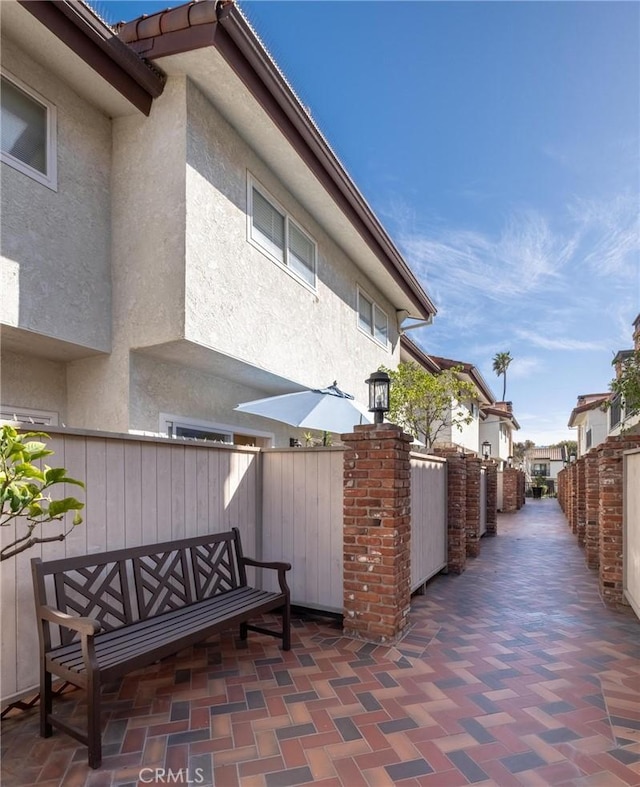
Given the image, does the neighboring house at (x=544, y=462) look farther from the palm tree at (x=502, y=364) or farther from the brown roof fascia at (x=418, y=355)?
the brown roof fascia at (x=418, y=355)

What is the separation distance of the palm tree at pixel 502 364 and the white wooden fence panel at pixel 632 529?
161 ft

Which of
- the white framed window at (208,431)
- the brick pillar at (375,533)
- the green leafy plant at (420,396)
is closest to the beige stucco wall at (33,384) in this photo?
the white framed window at (208,431)

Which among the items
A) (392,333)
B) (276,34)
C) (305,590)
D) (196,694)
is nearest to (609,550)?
(305,590)

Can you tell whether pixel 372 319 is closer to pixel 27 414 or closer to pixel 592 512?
pixel 592 512

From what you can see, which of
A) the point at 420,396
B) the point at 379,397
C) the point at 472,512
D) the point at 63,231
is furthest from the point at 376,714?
the point at 420,396

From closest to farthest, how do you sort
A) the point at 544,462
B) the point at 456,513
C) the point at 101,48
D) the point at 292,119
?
the point at 101,48, the point at 292,119, the point at 456,513, the point at 544,462

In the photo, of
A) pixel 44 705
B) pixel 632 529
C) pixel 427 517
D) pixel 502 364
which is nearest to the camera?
pixel 44 705

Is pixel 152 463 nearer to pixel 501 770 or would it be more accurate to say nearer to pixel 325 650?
pixel 325 650

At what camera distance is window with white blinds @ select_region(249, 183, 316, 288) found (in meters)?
7.12

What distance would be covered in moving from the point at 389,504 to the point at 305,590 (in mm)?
1614

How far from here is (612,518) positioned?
5578 millimetres

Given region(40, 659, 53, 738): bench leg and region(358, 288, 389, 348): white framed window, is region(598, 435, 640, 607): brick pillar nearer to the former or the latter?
region(40, 659, 53, 738): bench leg

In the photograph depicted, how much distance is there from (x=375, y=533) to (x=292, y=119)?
5.84 meters

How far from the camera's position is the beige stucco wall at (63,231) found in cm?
483
